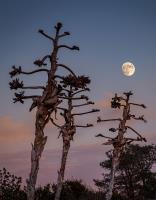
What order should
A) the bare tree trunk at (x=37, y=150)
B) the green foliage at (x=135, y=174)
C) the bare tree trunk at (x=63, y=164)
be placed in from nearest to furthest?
the bare tree trunk at (x=37, y=150) < the bare tree trunk at (x=63, y=164) < the green foliage at (x=135, y=174)

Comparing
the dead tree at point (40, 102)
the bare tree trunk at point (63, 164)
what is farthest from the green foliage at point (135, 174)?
the dead tree at point (40, 102)

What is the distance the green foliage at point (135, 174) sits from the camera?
162 ft

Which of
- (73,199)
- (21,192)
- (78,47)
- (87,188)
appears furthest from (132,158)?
(78,47)

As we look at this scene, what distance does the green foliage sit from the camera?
4928 centimetres

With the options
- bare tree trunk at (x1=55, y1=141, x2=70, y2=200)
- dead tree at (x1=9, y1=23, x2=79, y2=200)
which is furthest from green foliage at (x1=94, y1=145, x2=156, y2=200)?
dead tree at (x1=9, y1=23, x2=79, y2=200)

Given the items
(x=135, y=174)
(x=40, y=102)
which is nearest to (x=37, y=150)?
(x=40, y=102)

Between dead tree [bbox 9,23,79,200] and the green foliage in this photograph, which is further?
the green foliage

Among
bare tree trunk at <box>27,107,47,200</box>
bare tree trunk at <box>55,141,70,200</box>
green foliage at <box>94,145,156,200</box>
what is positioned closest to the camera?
bare tree trunk at <box>27,107,47,200</box>

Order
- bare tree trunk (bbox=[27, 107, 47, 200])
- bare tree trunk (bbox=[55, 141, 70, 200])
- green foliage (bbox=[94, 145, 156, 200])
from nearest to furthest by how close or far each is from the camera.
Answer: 1. bare tree trunk (bbox=[27, 107, 47, 200])
2. bare tree trunk (bbox=[55, 141, 70, 200])
3. green foliage (bbox=[94, 145, 156, 200])

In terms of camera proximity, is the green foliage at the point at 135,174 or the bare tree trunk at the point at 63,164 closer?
the bare tree trunk at the point at 63,164

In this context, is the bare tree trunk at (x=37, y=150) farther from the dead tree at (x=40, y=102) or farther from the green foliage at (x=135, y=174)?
the green foliage at (x=135, y=174)

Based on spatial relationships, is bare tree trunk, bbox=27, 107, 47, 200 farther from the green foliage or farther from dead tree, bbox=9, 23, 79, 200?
the green foliage

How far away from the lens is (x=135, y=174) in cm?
5144

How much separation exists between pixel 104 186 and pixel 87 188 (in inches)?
659
